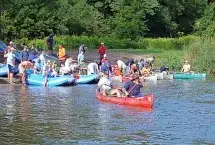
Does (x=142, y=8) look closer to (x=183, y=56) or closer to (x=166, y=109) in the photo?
(x=183, y=56)

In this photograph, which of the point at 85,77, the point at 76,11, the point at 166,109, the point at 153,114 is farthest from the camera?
the point at 76,11

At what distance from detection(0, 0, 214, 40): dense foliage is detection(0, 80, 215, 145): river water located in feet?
89.2

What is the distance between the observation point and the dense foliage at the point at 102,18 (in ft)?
218

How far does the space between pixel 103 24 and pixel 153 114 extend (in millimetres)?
56892

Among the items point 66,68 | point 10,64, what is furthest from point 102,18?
point 10,64

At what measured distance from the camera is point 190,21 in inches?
3644

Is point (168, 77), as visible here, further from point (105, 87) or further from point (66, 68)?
point (105, 87)

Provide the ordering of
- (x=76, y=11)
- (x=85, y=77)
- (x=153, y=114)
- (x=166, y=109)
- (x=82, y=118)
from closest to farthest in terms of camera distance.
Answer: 1. (x=82, y=118)
2. (x=153, y=114)
3. (x=166, y=109)
4. (x=85, y=77)
5. (x=76, y=11)

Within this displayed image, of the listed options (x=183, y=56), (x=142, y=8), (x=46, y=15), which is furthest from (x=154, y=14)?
(x=183, y=56)

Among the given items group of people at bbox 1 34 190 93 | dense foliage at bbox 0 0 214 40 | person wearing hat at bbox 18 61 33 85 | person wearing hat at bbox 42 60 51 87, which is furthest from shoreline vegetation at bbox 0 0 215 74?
person wearing hat at bbox 18 61 33 85

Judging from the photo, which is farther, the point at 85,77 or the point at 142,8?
the point at 142,8

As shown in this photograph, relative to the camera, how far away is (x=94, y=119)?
72.5 feet

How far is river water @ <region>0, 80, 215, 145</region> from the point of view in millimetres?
18469

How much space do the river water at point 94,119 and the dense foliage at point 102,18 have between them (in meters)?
27.2
